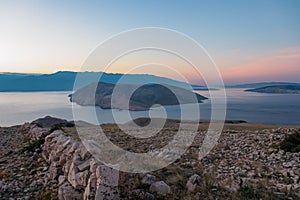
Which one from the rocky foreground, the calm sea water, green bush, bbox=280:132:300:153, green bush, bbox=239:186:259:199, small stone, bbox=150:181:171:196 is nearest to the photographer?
green bush, bbox=239:186:259:199

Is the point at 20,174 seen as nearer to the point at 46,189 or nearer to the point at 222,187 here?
the point at 46,189

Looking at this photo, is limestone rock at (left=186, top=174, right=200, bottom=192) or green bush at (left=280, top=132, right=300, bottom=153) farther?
green bush at (left=280, top=132, right=300, bottom=153)

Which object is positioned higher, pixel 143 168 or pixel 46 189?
pixel 143 168

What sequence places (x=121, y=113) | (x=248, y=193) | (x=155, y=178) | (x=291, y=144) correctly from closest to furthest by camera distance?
(x=248, y=193) < (x=155, y=178) < (x=291, y=144) < (x=121, y=113)

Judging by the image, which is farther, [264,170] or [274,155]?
[274,155]

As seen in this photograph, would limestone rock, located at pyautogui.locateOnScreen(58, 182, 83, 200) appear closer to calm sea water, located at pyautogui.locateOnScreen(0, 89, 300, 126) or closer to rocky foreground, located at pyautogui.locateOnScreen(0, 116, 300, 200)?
rocky foreground, located at pyautogui.locateOnScreen(0, 116, 300, 200)

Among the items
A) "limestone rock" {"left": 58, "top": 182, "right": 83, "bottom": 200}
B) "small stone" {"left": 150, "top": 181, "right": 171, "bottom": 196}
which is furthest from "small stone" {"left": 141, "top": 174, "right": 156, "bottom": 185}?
"limestone rock" {"left": 58, "top": 182, "right": 83, "bottom": 200}

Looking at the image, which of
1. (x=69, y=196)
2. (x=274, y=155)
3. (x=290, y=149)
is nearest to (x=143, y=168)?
(x=69, y=196)

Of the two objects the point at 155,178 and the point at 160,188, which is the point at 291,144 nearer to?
the point at 155,178

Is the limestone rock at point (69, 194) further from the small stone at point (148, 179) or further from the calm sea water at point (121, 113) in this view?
the calm sea water at point (121, 113)

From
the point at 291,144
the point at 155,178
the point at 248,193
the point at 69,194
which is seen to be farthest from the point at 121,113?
the point at 248,193

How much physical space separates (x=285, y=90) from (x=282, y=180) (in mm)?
210666

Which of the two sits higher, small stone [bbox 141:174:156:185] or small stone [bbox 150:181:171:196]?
small stone [bbox 141:174:156:185]

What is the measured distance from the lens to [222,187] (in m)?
6.16
